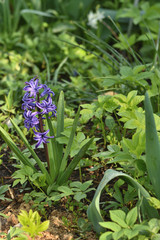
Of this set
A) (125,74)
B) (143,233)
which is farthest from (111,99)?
(143,233)

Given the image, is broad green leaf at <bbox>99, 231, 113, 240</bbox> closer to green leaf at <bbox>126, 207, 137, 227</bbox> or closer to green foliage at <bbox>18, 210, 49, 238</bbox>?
green leaf at <bbox>126, 207, 137, 227</bbox>

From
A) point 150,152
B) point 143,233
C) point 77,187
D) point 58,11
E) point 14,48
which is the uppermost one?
point 58,11

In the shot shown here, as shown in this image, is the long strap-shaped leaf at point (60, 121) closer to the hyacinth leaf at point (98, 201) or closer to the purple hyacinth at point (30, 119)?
the purple hyacinth at point (30, 119)

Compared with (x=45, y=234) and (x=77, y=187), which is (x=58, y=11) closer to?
(x=77, y=187)

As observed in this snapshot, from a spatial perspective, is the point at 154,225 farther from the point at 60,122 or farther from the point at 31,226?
the point at 60,122

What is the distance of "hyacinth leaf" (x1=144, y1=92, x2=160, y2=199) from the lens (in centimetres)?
141

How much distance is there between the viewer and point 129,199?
65.9 inches

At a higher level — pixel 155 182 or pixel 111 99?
pixel 111 99

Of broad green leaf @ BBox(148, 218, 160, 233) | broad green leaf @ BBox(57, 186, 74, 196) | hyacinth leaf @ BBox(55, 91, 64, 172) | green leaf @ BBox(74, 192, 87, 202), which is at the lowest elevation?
broad green leaf @ BBox(148, 218, 160, 233)

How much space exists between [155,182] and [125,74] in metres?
0.79

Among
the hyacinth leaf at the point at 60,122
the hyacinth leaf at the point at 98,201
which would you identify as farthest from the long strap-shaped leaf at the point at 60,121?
the hyacinth leaf at the point at 98,201

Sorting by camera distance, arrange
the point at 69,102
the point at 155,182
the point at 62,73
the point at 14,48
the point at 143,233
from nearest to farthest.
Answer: the point at 143,233 < the point at 155,182 < the point at 69,102 < the point at 62,73 < the point at 14,48

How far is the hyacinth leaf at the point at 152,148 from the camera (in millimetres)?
1407

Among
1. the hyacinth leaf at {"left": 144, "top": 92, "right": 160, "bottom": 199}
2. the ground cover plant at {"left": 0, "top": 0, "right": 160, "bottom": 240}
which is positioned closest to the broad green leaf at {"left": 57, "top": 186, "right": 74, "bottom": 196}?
the ground cover plant at {"left": 0, "top": 0, "right": 160, "bottom": 240}
